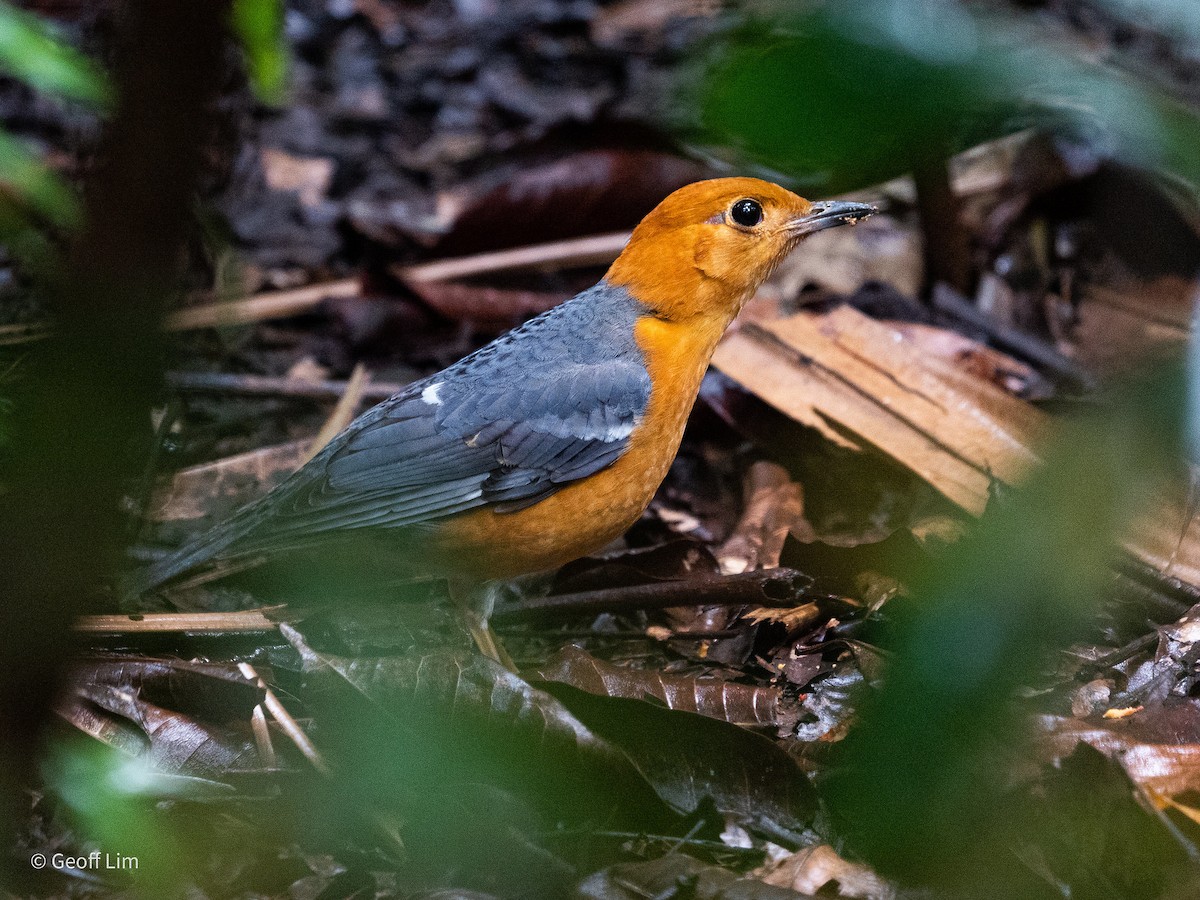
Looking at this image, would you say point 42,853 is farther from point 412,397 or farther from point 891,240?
point 891,240

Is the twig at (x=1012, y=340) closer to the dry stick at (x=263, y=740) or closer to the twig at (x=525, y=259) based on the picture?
the twig at (x=525, y=259)

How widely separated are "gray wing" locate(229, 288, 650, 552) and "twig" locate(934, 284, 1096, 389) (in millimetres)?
2479

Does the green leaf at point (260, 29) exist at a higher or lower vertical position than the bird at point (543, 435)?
higher

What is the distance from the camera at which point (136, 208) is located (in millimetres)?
1157

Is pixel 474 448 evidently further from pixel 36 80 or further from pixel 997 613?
pixel 997 613

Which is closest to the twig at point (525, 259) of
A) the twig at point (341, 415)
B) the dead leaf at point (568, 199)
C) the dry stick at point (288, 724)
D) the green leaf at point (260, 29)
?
the dead leaf at point (568, 199)

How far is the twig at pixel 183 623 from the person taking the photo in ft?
13.2

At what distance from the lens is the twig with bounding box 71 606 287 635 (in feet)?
13.2

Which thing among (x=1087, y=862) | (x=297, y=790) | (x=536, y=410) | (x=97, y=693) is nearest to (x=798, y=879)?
(x=1087, y=862)

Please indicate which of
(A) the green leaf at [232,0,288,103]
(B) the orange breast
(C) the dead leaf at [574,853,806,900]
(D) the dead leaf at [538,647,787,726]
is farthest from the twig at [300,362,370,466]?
(A) the green leaf at [232,0,288,103]

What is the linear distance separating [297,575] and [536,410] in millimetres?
1269

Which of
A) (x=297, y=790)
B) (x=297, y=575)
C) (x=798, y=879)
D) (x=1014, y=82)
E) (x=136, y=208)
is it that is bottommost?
(x=297, y=575)

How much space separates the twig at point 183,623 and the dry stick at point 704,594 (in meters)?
1.14

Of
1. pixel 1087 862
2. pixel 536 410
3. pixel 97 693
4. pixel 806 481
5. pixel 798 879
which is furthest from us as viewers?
pixel 806 481
